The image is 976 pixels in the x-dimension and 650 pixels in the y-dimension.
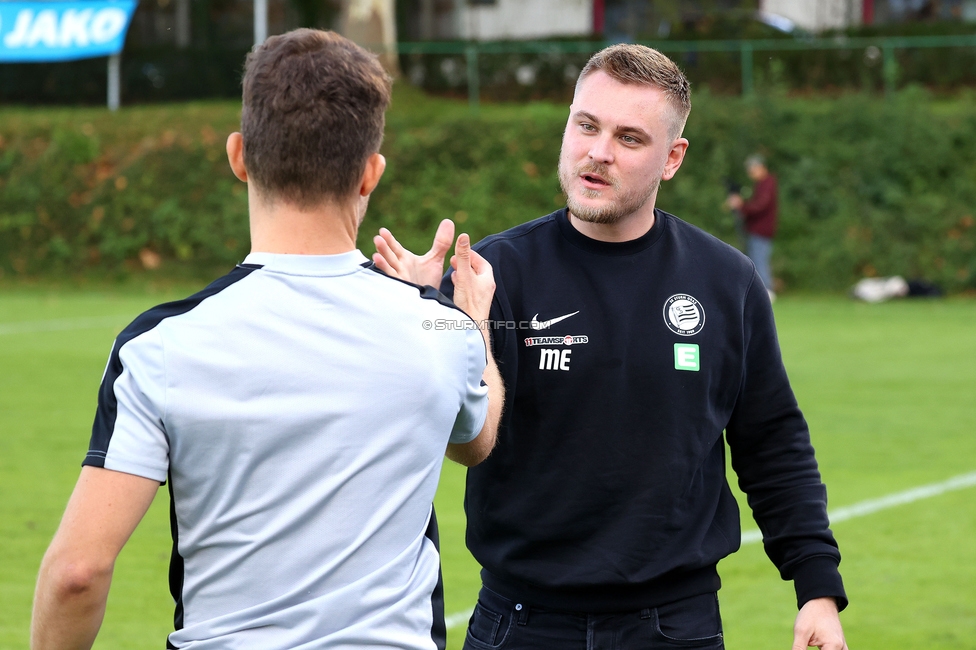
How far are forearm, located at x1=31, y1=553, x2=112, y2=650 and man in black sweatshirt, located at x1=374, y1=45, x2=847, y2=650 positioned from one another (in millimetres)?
1266

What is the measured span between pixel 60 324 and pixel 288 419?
1662 centimetres

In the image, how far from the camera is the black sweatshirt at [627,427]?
318 centimetres

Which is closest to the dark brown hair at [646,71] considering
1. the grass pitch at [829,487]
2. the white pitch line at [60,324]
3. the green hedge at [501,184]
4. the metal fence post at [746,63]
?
the grass pitch at [829,487]

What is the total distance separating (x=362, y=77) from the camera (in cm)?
221

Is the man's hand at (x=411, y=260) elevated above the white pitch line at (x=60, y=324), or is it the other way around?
the man's hand at (x=411, y=260)

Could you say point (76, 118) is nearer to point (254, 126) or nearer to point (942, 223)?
point (942, 223)

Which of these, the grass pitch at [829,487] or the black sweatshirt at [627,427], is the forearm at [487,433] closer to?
the black sweatshirt at [627,427]

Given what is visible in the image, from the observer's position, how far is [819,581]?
3275 millimetres

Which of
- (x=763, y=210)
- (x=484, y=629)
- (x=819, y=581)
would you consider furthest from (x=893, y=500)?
(x=763, y=210)

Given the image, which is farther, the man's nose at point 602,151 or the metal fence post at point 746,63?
the metal fence post at point 746,63

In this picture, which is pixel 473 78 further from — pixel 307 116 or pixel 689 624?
pixel 307 116

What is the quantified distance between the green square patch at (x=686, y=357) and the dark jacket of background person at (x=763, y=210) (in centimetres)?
1868

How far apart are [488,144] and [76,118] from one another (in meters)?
9.47

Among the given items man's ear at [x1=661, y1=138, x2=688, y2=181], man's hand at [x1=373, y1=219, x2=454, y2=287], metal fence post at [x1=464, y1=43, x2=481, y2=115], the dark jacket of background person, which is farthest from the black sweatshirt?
→ metal fence post at [x1=464, y1=43, x2=481, y2=115]
